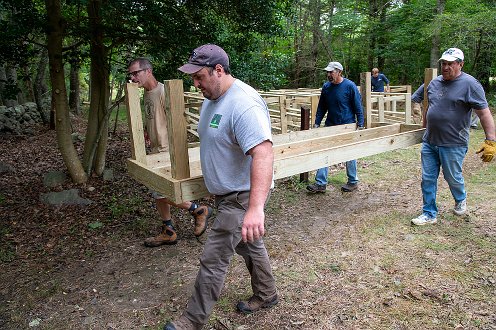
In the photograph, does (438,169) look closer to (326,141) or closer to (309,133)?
(326,141)

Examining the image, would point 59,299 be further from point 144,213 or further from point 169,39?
point 169,39

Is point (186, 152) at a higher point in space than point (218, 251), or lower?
higher

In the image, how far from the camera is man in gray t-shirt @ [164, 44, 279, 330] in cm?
254

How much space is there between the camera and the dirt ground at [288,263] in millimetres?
3336

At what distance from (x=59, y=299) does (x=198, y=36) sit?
4381 millimetres

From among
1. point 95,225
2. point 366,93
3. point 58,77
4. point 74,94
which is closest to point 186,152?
point 95,225

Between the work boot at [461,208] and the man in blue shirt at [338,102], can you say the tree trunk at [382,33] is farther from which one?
the work boot at [461,208]

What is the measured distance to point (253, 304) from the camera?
3.37m

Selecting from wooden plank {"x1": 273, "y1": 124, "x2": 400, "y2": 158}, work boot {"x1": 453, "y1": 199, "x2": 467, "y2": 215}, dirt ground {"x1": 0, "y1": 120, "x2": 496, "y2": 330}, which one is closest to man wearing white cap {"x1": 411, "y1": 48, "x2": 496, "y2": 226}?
work boot {"x1": 453, "y1": 199, "x2": 467, "y2": 215}

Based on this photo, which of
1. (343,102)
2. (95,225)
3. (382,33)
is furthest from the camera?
(382,33)

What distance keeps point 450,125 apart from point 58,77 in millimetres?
5487

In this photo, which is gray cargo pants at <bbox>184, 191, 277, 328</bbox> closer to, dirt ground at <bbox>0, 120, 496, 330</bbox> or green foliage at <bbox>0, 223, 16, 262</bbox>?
dirt ground at <bbox>0, 120, 496, 330</bbox>

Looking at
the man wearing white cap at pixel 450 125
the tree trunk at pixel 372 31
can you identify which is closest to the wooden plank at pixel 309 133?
the man wearing white cap at pixel 450 125

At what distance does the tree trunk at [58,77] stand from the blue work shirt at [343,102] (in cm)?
402
